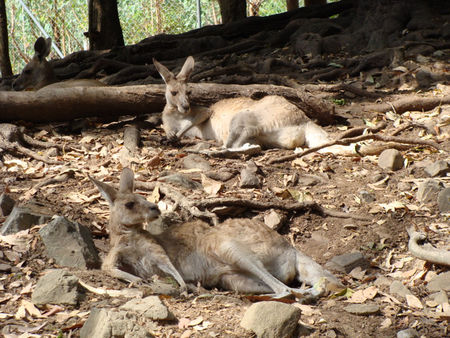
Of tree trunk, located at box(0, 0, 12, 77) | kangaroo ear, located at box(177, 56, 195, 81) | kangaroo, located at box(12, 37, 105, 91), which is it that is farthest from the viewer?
tree trunk, located at box(0, 0, 12, 77)

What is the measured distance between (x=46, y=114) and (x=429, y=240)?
4.59 metres

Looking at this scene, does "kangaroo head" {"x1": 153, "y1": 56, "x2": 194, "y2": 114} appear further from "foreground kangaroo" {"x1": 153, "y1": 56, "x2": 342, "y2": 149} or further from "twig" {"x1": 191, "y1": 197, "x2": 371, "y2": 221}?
"twig" {"x1": 191, "y1": 197, "x2": 371, "y2": 221}

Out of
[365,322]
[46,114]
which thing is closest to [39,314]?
[365,322]

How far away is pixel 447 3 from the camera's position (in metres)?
10.4

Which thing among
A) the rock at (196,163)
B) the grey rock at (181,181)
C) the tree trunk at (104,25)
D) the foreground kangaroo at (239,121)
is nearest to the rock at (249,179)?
the grey rock at (181,181)

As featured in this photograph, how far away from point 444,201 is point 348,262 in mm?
1024

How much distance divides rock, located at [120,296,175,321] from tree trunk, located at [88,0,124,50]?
769 centimetres

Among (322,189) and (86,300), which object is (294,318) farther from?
(322,189)

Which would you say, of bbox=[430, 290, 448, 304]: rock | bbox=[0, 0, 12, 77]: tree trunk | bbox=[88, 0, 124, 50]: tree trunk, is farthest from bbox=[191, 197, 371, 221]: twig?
bbox=[0, 0, 12, 77]: tree trunk

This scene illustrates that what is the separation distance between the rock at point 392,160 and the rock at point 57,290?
3.37 meters

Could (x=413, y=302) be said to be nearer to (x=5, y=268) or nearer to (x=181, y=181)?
(x=181, y=181)

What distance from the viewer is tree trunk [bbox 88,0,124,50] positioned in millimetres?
10250

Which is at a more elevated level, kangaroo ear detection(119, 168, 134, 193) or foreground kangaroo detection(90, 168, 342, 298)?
kangaroo ear detection(119, 168, 134, 193)

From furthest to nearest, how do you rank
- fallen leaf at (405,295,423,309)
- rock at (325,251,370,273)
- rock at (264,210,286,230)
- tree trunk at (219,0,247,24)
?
tree trunk at (219,0,247,24)
rock at (264,210,286,230)
rock at (325,251,370,273)
fallen leaf at (405,295,423,309)
